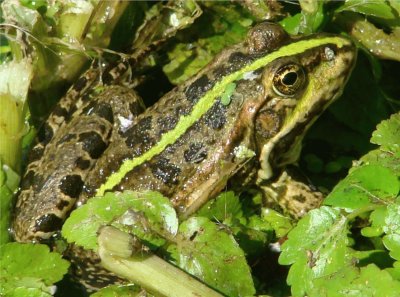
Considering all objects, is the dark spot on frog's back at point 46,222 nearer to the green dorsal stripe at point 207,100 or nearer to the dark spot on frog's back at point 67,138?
the green dorsal stripe at point 207,100

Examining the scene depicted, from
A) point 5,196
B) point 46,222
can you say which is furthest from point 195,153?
point 5,196

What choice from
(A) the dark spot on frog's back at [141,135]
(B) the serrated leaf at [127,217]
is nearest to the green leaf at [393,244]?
(B) the serrated leaf at [127,217]

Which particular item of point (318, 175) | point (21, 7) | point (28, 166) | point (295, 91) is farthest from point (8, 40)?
point (318, 175)

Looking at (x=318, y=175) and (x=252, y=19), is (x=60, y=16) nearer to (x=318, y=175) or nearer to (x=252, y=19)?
(x=252, y=19)

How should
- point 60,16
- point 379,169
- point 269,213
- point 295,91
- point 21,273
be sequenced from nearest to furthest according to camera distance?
point 379,169
point 21,273
point 295,91
point 269,213
point 60,16

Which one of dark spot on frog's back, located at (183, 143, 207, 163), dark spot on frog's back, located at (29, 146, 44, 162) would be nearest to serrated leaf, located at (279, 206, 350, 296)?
dark spot on frog's back, located at (183, 143, 207, 163)

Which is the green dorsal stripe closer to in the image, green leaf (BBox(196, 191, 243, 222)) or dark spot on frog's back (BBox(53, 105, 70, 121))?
green leaf (BBox(196, 191, 243, 222))

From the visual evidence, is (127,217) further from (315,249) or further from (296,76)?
(296,76)
